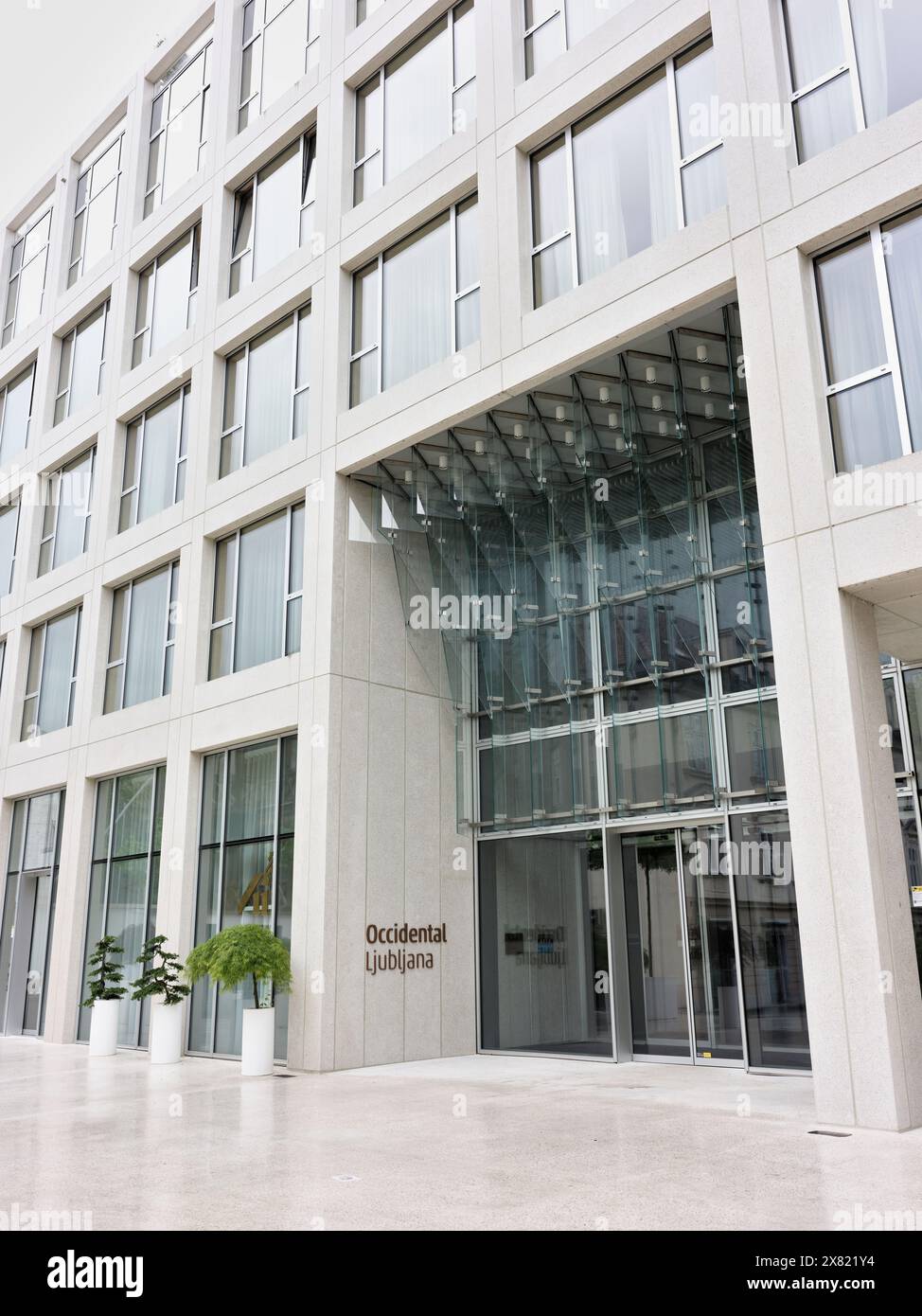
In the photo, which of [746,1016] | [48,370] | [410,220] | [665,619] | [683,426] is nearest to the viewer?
[746,1016]

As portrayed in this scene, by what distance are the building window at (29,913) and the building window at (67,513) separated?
4.80m

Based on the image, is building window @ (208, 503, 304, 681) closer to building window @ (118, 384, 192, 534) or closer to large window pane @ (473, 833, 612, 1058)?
building window @ (118, 384, 192, 534)

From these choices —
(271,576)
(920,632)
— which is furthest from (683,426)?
(271,576)

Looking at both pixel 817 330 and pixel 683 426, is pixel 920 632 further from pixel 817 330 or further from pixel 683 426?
pixel 683 426

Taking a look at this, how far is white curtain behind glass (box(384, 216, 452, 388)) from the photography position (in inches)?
532

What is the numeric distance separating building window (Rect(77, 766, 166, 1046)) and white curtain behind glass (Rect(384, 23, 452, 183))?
32.4 feet

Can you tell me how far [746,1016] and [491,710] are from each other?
5143mm

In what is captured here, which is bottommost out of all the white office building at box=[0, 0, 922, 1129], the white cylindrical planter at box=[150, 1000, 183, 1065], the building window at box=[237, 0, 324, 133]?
the white cylindrical planter at box=[150, 1000, 183, 1065]

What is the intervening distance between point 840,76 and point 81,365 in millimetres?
16879

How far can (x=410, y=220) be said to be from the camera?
1409 cm

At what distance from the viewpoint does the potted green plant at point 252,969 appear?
474 inches

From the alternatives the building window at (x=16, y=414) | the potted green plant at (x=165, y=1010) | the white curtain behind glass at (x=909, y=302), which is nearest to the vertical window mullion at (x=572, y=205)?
the white curtain behind glass at (x=909, y=302)

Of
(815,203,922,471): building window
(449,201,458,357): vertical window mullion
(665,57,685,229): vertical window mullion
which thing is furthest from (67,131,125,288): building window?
(815,203,922,471): building window

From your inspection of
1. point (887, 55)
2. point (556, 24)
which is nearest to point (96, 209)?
point (556, 24)
